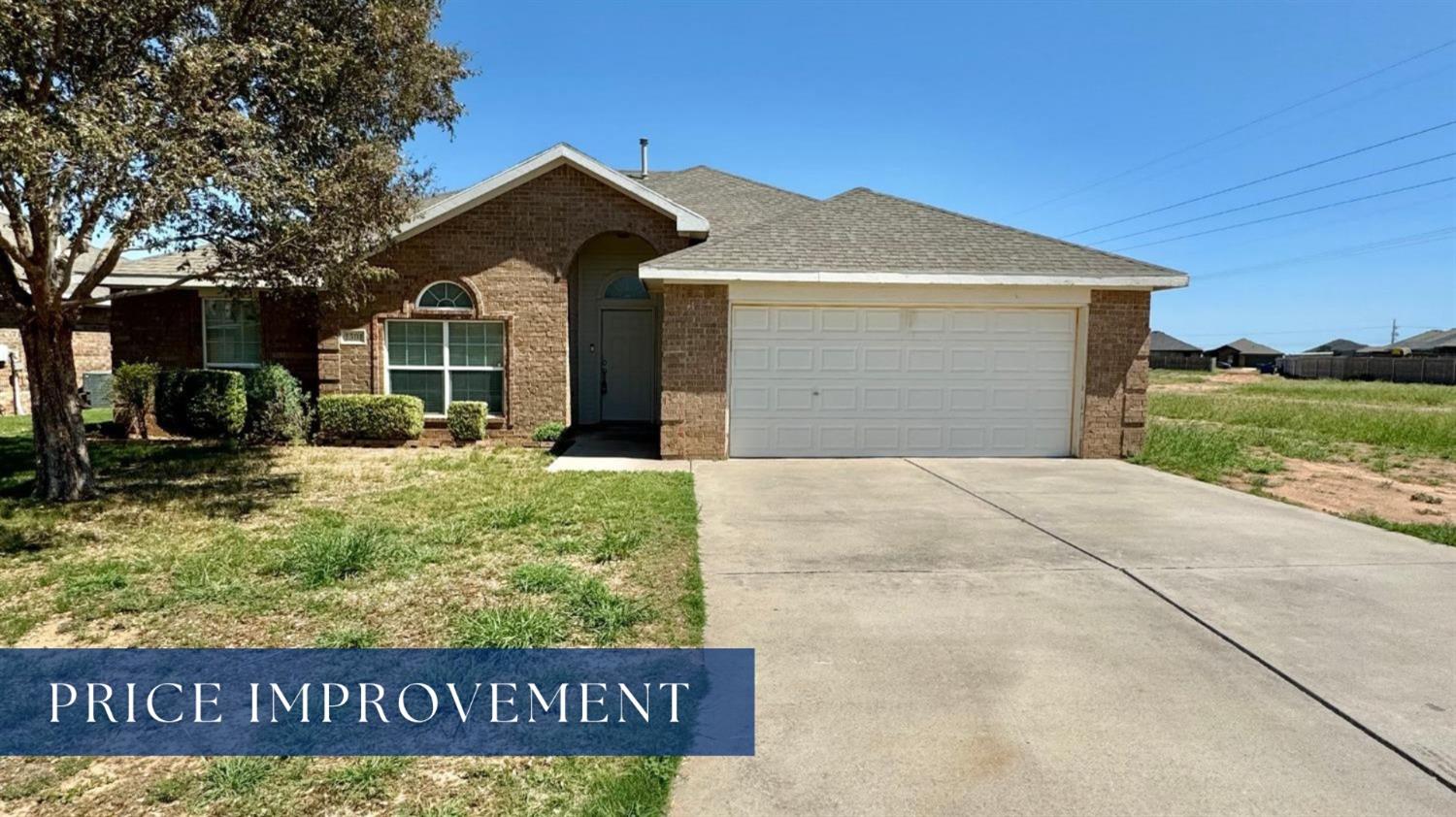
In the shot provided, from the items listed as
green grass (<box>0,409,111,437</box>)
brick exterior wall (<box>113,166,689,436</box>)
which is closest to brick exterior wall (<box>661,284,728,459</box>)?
brick exterior wall (<box>113,166,689,436</box>)

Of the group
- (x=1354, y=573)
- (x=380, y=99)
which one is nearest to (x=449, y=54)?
(x=380, y=99)

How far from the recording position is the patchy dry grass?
8.63 metres

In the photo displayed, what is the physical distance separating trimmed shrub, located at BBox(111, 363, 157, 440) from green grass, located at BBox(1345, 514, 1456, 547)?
57.7 feet

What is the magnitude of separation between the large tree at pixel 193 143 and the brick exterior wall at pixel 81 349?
39.1 ft

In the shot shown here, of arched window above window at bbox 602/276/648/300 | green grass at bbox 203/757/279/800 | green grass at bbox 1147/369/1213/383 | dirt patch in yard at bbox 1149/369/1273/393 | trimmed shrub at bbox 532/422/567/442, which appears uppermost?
arched window above window at bbox 602/276/648/300

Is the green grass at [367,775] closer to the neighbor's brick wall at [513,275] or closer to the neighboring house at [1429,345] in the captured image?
the neighbor's brick wall at [513,275]

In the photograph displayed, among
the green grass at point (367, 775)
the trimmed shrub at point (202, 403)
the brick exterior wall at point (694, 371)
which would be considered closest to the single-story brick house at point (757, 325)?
the brick exterior wall at point (694, 371)

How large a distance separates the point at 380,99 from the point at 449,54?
1.49 metres

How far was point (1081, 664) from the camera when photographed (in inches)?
158

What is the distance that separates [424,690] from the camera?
362cm

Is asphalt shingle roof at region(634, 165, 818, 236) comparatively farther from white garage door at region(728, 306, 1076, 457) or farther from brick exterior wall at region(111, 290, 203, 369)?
brick exterior wall at region(111, 290, 203, 369)

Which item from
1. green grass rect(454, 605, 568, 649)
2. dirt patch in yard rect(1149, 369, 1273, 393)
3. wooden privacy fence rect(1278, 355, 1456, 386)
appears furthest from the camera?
wooden privacy fence rect(1278, 355, 1456, 386)

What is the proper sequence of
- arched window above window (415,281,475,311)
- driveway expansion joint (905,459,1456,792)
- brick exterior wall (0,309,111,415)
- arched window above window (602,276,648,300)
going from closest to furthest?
driveway expansion joint (905,459,1456,792)
arched window above window (415,281,475,311)
arched window above window (602,276,648,300)
brick exterior wall (0,309,111,415)

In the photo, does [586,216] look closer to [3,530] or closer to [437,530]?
[437,530]
